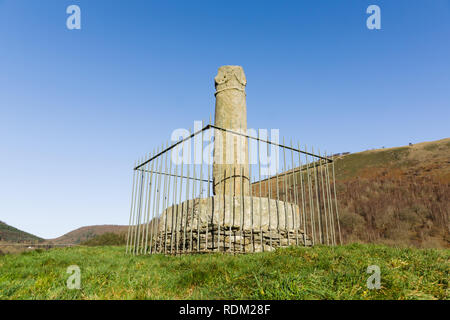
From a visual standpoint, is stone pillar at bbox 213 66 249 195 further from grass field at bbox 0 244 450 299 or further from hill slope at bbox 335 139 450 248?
hill slope at bbox 335 139 450 248

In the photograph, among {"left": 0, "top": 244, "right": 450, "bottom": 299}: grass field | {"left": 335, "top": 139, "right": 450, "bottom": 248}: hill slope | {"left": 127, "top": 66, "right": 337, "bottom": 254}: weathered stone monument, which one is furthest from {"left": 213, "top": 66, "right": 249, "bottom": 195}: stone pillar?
{"left": 335, "top": 139, "right": 450, "bottom": 248}: hill slope

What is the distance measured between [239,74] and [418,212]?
15.6 metres

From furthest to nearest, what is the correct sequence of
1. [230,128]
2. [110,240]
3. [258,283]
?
[110,240], [230,128], [258,283]

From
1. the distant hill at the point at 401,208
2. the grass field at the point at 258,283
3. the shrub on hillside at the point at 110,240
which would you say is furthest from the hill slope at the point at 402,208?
the shrub on hillside at the point at 110,240

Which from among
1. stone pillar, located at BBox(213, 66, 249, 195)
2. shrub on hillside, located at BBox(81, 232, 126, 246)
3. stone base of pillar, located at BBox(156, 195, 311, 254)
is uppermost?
stone pillar, located at BBox(213, 66, 249, 195)

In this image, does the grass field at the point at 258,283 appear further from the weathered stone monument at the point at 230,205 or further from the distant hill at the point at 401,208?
the distant hill at the point at 401,208

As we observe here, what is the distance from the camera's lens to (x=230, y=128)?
767 centimetres

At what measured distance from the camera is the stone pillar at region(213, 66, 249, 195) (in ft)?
24.2

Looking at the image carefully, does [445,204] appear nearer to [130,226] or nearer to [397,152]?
[130,226]

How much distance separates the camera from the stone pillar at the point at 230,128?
24.2ft

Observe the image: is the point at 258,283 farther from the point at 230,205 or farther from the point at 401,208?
the point at 401,208

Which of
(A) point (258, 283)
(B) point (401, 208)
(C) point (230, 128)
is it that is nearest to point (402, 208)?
(B) point (401, 208)

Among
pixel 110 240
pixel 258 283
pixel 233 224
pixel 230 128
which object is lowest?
pixel 110 240
